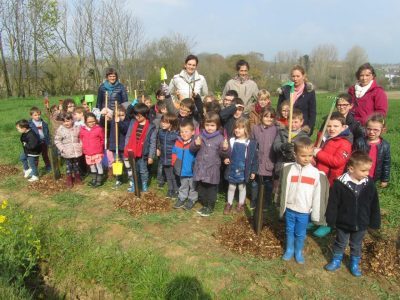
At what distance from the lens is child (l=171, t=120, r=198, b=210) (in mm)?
5387

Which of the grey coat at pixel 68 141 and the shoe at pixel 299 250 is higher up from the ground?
the grey coat at pixel 68 141

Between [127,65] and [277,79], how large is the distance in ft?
55.3

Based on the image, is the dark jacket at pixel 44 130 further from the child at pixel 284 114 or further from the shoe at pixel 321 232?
the shoe at pixel 321 232

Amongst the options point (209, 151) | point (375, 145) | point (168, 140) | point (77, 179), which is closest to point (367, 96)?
point (375, 145)

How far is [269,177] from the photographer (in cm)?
539

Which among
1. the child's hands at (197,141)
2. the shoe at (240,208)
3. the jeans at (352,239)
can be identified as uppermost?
the child's hands at (197,141)

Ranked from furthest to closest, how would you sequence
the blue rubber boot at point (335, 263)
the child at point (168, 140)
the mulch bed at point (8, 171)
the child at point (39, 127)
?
the mulch bed at point (8, 171) → the child at point (39, 127) → the child at point (168, 140) → the blue rubber boot at point (335, 263)

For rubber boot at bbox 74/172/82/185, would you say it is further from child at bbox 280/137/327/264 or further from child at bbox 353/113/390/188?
child at bbox 353/113/390/188

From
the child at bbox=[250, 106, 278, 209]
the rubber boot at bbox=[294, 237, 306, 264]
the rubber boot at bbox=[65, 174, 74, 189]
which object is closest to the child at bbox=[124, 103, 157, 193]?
the rubber boot at bbox=[65, 174, 74, 189]

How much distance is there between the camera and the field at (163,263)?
3656 mm

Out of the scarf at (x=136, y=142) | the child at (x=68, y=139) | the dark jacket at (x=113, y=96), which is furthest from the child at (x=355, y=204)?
the dark jacket at (x=113, y=96)

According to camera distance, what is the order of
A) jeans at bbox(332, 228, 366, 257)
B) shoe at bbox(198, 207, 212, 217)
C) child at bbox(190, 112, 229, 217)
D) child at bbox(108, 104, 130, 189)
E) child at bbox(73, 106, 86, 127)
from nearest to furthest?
jeans at bbox(332, 228, 366, 257) < child at bbox(190, 112, 229, 217) < shoe at bbox(198, 207, 212, 217) < child at bbox(108, 104, 130, 189) < child at bbox(73, 106, 86, 127)

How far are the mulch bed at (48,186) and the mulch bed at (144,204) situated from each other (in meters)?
1.45

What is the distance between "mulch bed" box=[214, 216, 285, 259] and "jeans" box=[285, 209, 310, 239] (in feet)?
1.34
